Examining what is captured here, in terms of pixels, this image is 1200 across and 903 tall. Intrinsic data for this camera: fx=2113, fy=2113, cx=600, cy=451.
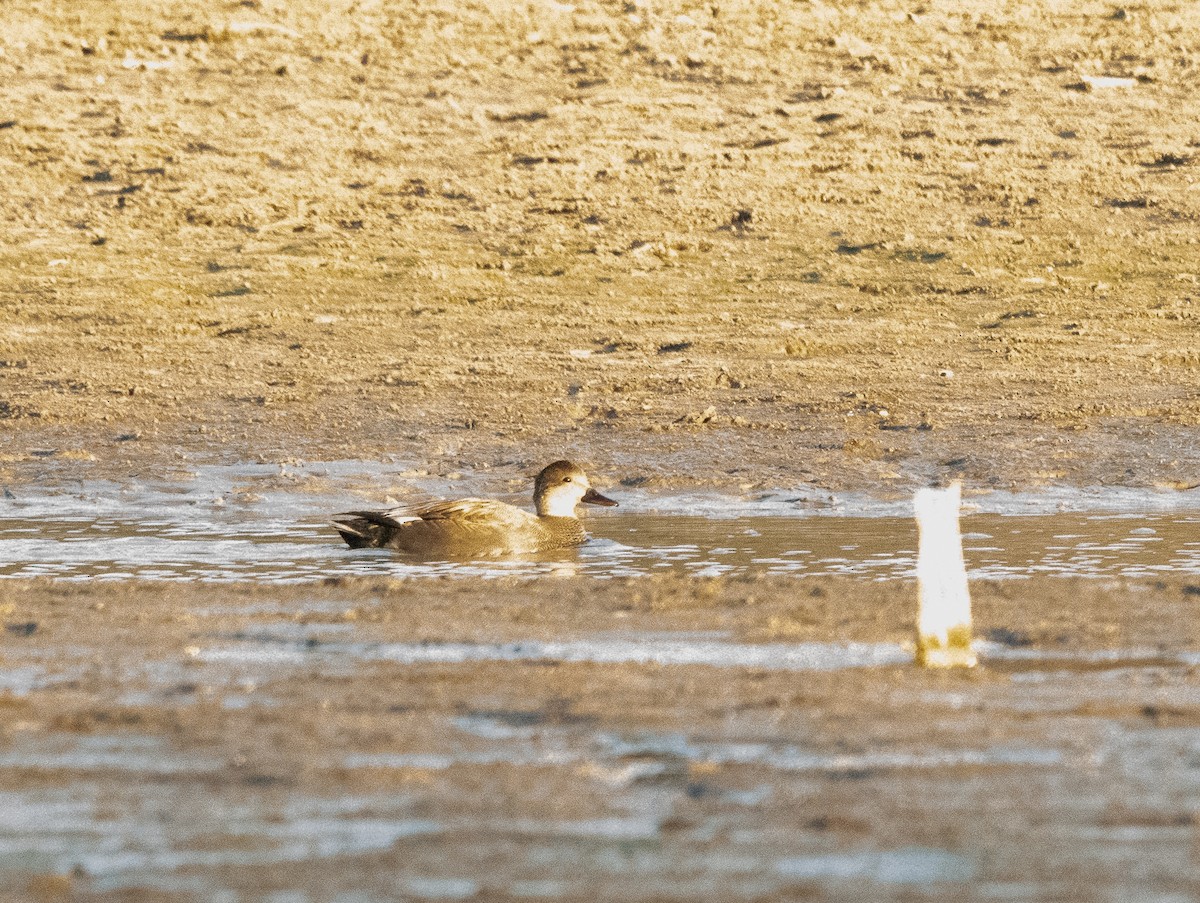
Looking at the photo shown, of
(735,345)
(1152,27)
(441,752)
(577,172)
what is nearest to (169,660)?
(441,752)

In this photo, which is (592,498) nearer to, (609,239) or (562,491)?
(562,491)

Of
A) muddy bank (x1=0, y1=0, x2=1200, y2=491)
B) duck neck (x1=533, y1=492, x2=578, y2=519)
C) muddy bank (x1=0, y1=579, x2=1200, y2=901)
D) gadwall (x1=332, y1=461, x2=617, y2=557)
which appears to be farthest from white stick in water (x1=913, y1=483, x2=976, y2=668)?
muddy bank (x1=0, y1=0, x2=1200, y2=491)

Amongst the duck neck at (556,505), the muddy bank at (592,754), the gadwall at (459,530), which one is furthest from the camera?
the duck neck at (556,505)

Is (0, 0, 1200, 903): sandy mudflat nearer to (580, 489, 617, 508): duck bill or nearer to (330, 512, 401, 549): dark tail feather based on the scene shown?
(580, 489, 617, 508): duck bill

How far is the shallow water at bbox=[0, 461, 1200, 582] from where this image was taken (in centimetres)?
827

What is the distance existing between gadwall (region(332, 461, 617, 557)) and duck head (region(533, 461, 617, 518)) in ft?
0.70

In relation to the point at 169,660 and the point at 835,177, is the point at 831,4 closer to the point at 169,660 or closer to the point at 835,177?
the point at 835,177

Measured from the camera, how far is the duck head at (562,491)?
9.81 meters

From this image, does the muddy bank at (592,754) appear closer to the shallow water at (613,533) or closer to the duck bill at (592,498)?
the shallow water at (613,533)

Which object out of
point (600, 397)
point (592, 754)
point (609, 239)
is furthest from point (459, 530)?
point (609, 239)

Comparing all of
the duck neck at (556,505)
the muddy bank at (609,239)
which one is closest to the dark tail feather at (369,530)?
the duck neck at (556,505)

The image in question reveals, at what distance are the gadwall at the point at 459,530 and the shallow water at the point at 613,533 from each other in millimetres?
116

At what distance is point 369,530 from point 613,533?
125 cm

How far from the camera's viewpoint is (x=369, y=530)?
360 inches
